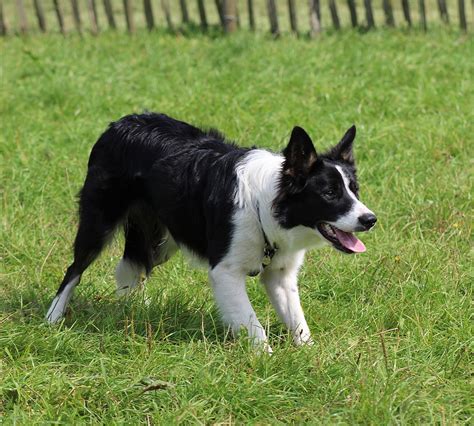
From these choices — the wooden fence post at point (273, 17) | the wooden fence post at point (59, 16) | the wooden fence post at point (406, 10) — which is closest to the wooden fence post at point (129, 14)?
the wooden fence post at point (59, 16)

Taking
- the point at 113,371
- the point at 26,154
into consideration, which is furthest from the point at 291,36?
the point at 113,371

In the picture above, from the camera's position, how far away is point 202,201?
4363mm

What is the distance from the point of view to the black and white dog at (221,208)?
404cm

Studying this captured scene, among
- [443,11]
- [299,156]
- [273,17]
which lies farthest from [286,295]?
[443,11]

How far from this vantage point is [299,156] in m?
3.99

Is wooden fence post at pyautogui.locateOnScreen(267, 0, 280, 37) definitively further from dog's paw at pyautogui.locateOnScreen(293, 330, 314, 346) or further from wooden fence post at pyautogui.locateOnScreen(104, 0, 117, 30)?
dog's paw at pyautogui.locateOnScreen(293, 330, 314, 346)

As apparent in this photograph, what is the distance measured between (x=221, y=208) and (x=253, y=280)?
0.83 metres

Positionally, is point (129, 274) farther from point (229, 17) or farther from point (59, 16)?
point (59, 16)

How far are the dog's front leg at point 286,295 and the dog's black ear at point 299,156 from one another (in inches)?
21.9

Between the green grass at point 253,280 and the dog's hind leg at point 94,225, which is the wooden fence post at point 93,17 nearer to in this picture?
the green grass at point 253,280

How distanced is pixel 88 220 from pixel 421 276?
1845 millimetres

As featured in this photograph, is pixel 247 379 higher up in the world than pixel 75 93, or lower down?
lower down

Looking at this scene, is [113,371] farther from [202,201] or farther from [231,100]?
[231,100]

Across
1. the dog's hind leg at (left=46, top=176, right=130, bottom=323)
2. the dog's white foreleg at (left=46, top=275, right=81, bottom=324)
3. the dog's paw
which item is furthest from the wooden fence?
the dog's paw
